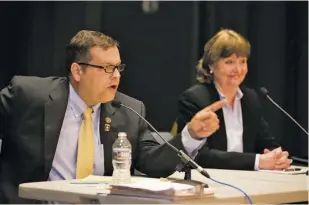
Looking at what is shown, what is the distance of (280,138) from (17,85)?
288cm

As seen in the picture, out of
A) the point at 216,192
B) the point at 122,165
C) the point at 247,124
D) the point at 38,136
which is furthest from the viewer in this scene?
the point at 247,124

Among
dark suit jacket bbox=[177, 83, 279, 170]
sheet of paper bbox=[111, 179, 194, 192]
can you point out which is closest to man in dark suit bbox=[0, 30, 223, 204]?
A: sheet of paper bbox=[111, 179, 194, 192]

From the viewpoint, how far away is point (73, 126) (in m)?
3.15

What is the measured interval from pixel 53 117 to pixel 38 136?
11cm

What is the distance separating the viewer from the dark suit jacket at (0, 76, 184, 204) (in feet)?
10.1

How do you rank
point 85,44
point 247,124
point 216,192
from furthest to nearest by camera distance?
point 247,124 < point 85,44 < point 216,192

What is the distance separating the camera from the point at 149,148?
3.23 m

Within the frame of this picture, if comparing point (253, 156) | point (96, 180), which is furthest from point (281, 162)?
point (96, 180)

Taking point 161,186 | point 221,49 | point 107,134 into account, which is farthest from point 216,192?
point 221,49

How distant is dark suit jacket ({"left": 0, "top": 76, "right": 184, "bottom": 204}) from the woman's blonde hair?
1271 mm

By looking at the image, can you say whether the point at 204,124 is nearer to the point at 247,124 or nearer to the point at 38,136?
the point at 38,136

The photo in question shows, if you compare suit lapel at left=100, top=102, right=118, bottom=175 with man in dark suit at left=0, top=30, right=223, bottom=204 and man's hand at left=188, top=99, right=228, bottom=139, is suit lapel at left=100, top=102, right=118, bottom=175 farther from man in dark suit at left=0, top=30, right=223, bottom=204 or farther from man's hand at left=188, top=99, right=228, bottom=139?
man's hand at left=188, top=99, right=228, bottom=139

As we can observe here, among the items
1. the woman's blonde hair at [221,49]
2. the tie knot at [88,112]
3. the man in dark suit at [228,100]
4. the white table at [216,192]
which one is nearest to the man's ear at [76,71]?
the tie knot at [88,112]

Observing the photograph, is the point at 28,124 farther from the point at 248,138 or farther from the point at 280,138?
the point at 280,138
